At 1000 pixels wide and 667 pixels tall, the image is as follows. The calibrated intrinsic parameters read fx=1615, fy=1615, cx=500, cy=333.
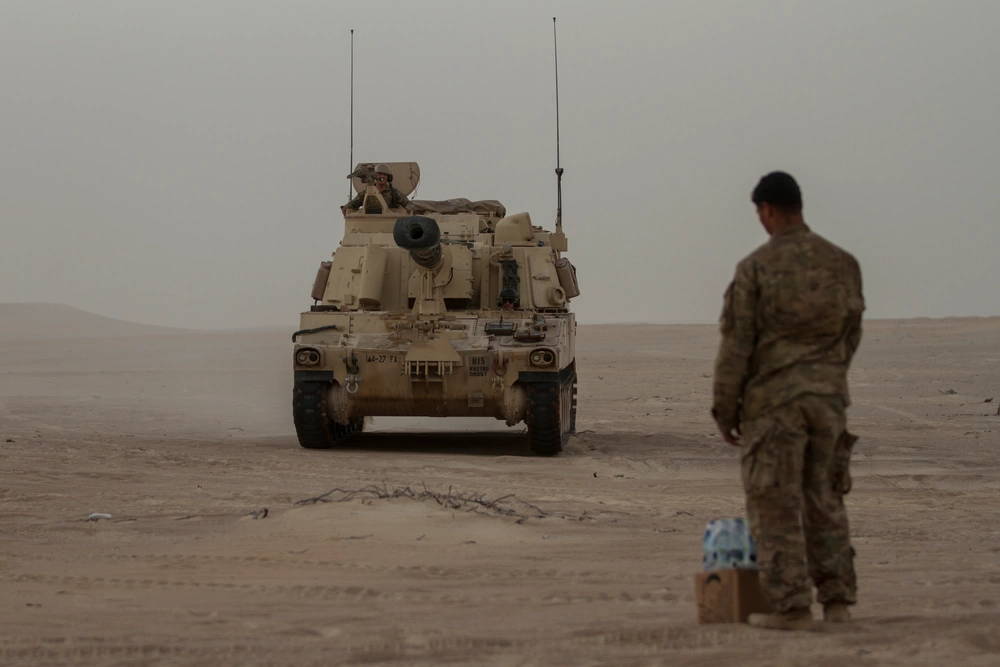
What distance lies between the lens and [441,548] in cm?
862

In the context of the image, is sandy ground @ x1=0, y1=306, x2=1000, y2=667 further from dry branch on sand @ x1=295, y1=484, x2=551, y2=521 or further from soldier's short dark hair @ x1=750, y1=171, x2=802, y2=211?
soldier's short dark hair @ x1=750, y1=171, x2=802, y2=211

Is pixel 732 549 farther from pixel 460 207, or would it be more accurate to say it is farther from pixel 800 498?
pixel 460 207

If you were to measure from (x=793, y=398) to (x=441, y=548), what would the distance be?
3.19 m

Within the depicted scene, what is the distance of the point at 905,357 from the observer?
40344mm

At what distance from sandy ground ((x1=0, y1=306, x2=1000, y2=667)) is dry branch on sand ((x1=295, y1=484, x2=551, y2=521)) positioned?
0.19 ft

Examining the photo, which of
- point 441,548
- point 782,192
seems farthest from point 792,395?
point 441,548

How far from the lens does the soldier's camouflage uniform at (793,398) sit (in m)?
5.89

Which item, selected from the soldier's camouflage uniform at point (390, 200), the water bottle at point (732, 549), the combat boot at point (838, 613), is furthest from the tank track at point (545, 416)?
the combat boot at point (838, 613)

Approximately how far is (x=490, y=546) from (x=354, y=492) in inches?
89.3

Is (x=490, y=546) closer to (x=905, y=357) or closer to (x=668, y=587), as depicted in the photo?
(x=668, y=587)

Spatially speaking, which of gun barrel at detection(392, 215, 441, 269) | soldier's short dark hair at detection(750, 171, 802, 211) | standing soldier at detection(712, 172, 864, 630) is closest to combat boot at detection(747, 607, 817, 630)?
standing soldier at detection(712, 172, 864, 630)

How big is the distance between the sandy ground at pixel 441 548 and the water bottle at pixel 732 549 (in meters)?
0.26

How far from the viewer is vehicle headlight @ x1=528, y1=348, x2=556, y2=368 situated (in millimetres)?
15109

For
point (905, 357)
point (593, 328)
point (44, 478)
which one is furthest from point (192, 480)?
point (593, 328)
